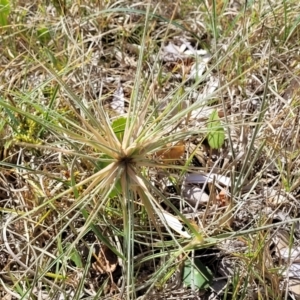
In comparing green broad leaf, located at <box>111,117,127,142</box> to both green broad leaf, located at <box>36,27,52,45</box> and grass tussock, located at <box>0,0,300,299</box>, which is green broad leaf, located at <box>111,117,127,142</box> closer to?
grass tussock, located at <box>0,0,300,299</box>

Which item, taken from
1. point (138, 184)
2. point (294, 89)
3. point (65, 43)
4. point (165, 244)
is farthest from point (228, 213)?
point (65, 43)

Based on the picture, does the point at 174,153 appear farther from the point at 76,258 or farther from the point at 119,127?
the point at 76,258

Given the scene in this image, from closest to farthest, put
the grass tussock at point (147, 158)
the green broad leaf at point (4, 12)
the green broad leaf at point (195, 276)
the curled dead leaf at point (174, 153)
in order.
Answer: the grass tussock at point (147, 158), the green broad leaf at point (195, 276), the curled dead leaf at point (174, 153), the green broad leaf at point (4, 12)

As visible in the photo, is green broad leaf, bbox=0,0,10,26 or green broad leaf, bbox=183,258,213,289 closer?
green broad leaf, bbox=183,258,213,289

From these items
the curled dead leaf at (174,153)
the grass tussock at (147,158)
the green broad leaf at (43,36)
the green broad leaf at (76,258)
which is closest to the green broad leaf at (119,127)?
the grass tussock at (147,158)

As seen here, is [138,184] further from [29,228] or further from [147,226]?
[29,228]

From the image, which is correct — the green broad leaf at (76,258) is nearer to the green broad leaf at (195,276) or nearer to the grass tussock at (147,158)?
the grass tussock at (147,158)

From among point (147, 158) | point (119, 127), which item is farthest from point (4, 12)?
point (147, 158)

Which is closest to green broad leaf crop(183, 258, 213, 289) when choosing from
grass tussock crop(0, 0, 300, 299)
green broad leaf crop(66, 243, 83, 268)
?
grass tussock crop(0, 0, 300, 299)
